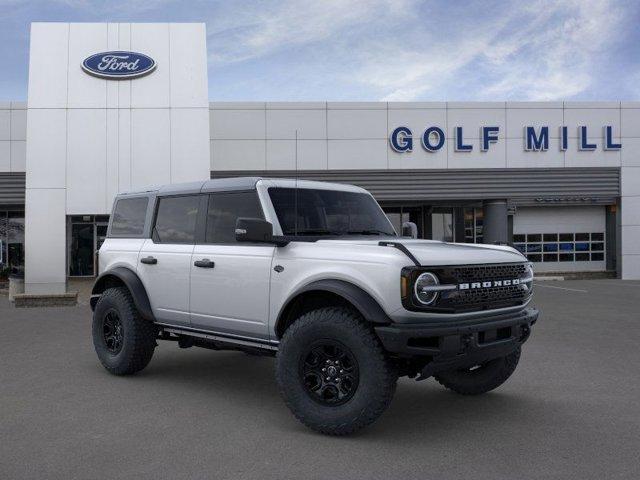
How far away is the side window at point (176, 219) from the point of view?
6148 millimetres

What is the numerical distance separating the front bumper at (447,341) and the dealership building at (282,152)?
1430 cm

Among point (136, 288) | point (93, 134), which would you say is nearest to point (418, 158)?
point (93, 134)

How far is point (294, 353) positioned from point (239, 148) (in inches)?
760

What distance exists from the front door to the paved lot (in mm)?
765

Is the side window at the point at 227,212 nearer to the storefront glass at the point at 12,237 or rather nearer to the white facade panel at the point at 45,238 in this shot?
the white facade panel at the point at 45,238

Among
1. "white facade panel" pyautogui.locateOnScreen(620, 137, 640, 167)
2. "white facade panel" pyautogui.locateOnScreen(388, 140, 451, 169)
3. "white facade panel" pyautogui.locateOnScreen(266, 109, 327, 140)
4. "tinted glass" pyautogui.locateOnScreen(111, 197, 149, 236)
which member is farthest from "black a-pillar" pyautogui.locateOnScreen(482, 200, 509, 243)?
"tinted glass" pyautogui.locateOnScreen(111, 197, 149, 236)

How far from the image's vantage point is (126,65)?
18531 millimetres

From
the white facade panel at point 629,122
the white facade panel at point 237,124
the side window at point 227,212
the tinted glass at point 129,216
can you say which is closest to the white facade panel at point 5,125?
the white facade panel at point 237,124

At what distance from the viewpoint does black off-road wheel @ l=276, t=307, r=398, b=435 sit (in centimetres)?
440

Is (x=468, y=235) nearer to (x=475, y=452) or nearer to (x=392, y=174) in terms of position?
(x=392, y=174)

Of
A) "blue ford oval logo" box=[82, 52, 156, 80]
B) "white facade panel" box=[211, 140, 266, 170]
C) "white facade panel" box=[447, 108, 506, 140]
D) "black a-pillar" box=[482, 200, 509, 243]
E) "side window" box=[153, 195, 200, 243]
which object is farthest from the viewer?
"black a-pillar" box=[482, 200, 509, 243]

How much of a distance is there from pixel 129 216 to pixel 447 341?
163 inches

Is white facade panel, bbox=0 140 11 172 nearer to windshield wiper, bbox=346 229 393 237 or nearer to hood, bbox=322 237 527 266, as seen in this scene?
windshield wiper, bbox=346 229 393 237

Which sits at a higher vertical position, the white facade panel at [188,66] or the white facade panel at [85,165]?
the white facade panel at [188,66]
